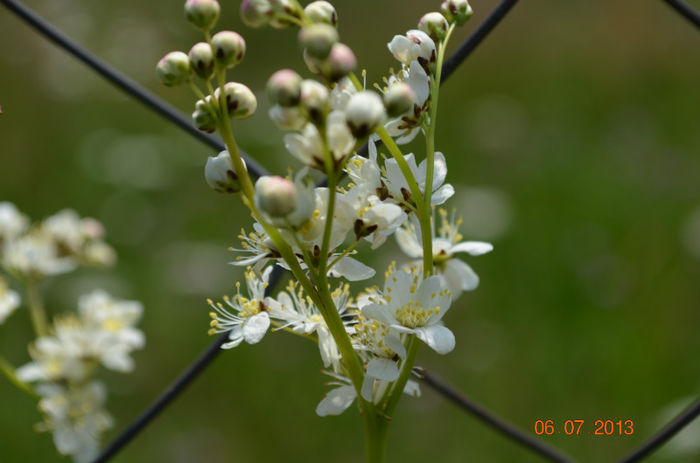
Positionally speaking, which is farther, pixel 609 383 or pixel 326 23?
pixel 609 383

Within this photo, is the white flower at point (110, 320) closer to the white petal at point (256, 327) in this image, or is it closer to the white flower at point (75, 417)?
the white flower at point (75, 417)

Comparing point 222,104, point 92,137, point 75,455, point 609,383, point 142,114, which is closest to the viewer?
point 222,104

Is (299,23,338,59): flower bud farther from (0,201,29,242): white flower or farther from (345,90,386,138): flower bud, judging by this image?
(0,201,29,242): white flower

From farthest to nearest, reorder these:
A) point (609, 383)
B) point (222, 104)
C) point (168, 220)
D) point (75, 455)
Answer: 1. point (168, 220)
2. point (609, 383)
3. point (75, 455)
4. point (222, 104)

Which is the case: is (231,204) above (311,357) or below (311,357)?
below

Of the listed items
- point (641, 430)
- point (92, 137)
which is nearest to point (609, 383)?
point (641, 430)

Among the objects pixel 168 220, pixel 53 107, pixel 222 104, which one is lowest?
pixel 53 107

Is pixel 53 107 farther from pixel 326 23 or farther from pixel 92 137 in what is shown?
pixel 326 23
